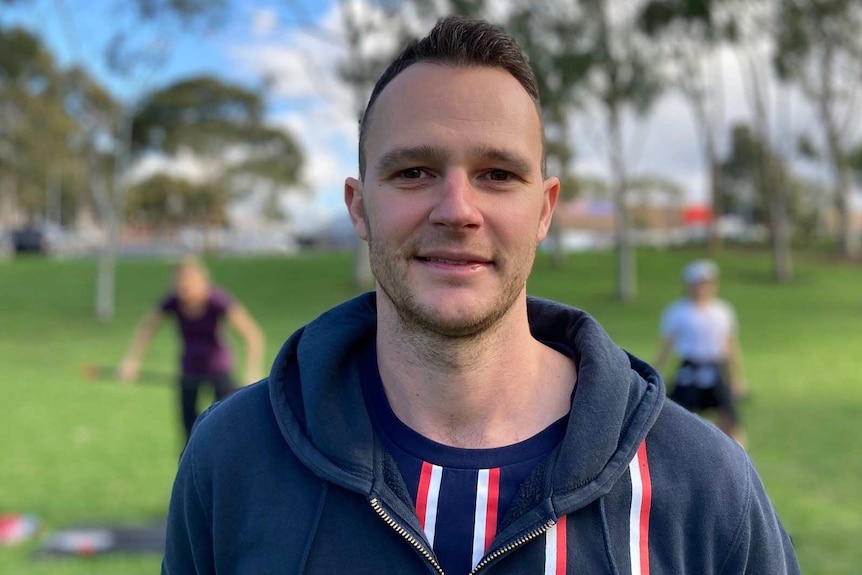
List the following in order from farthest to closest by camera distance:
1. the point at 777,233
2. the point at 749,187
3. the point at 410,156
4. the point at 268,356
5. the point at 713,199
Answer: the point at 749,187 → the point at 713,199 → the point at 777,233 → the point at 268,356 → the point at 410,156

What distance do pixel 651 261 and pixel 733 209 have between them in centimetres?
2813

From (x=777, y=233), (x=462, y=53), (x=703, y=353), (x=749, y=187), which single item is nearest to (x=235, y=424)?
(x=462, y=53)

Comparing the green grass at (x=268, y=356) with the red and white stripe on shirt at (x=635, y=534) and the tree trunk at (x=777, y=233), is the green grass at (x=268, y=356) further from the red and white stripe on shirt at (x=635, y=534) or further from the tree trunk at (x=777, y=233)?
the red and white stripe on shirt at (x=635, y=534)

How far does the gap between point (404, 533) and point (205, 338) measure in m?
5.46

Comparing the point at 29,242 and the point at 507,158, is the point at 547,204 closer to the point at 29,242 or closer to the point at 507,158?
the point at 507,158

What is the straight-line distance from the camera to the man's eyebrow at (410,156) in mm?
1514

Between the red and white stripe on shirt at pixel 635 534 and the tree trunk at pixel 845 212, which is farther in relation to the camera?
the tree trunk at pixel 845 212

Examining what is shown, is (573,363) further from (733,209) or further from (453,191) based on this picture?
(733,209)

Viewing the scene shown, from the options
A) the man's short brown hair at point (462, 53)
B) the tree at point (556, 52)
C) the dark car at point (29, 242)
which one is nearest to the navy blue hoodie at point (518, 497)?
the man's short brown hair at point (462, 53)

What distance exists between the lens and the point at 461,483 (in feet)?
4.89

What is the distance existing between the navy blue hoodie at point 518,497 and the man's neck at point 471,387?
9 centimetres

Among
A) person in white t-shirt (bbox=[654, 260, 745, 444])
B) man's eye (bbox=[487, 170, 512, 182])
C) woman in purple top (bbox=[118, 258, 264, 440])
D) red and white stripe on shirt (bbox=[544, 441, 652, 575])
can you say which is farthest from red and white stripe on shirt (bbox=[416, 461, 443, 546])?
person in white t-shirt (bbox=[654, 260, 745, 444])

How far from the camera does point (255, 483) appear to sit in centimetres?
153

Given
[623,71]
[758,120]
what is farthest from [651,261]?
[623,71]
